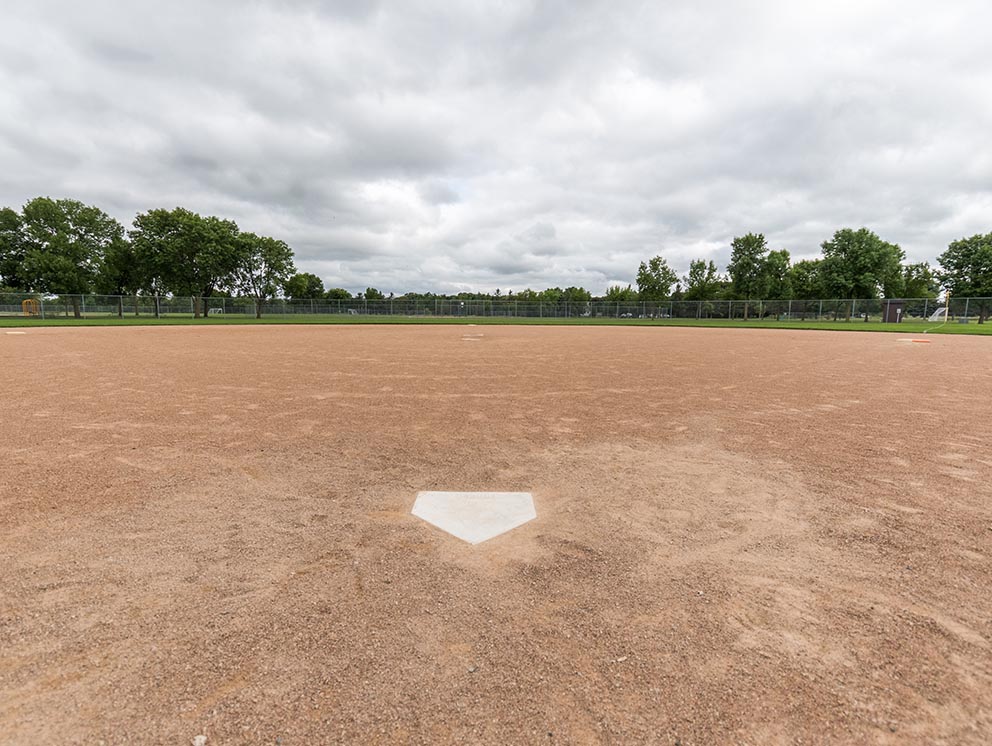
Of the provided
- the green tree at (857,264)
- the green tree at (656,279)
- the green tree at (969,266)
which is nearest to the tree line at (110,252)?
the green tree at (656,279)

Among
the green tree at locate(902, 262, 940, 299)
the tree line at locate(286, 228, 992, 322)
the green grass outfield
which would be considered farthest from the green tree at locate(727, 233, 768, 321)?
the green tree at locate(902, 262, 940, 299)

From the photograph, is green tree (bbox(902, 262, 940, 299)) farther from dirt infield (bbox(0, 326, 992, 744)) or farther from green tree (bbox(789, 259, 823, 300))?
dirt infield (bbox(0, 326, 992, 744))

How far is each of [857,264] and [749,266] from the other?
11706mm

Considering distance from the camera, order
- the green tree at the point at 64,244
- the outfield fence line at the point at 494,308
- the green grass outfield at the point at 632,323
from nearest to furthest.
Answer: the green grass outfield at the point at 632,323 < the outfield fence line at the point at 494,308 < the green tree at the point at 64,244

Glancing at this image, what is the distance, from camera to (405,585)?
231 cm

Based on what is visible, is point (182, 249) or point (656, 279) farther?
point (656, 279)

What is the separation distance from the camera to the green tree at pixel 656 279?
64062 mm

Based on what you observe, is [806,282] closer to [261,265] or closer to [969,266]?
[969,266]

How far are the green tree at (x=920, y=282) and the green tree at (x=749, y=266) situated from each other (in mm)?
37699

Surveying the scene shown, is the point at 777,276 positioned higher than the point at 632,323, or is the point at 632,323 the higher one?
the point at 777,276

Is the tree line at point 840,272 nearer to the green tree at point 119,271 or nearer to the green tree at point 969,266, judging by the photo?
the green tree at point 969,266

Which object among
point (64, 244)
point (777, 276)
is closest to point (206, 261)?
point (64, 244)

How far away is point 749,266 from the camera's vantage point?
58.8 m

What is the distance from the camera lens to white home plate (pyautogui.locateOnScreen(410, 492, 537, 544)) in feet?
9.43
